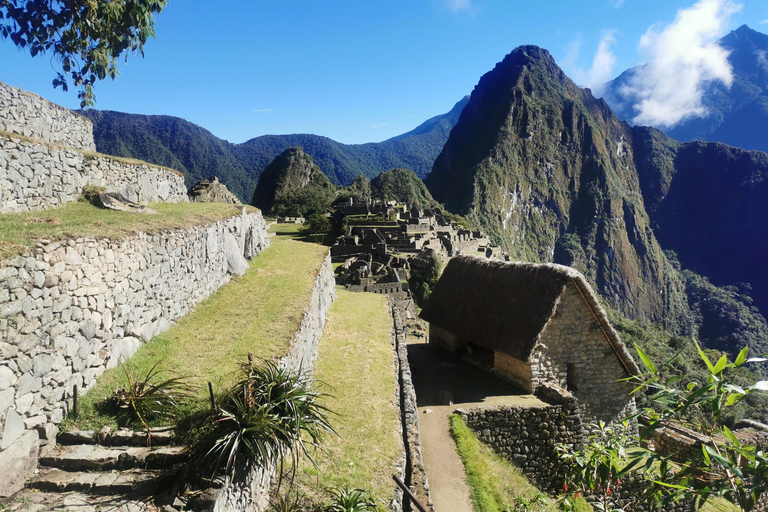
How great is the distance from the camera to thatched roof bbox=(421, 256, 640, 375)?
984 centimetres

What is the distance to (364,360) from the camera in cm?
979

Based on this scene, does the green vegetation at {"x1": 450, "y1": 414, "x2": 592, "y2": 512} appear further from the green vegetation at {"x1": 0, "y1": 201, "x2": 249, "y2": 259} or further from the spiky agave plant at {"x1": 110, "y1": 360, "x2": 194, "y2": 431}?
the green vegetation at {"x1": 0, "y1": 201, "x2": 249, "y2": 259}

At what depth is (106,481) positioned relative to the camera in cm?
367

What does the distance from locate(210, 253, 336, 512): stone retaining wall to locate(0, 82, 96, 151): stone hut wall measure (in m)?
5.91

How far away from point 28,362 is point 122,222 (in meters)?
3.09

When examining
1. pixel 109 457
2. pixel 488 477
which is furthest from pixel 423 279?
pixel 109 457

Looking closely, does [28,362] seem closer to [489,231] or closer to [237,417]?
[237,417]

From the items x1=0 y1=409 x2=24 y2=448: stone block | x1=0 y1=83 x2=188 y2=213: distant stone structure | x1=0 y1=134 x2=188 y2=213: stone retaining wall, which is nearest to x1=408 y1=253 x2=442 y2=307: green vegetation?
x1=0 y1=83 x2=188 y2=213: distant stone structure

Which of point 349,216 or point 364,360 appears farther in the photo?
point 349,216

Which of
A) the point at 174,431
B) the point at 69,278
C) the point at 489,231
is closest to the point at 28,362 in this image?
the point at 69,278

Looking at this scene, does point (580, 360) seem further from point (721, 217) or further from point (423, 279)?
point (721, 217)

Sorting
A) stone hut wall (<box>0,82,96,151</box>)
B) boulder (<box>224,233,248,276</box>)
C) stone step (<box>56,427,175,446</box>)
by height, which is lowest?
stone step (<box>56,427,175,446</box>)

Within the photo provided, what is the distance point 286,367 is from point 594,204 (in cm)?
18950

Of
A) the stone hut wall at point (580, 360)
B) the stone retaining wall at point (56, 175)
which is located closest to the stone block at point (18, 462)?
the stone retaining wall at point (56, 175)
